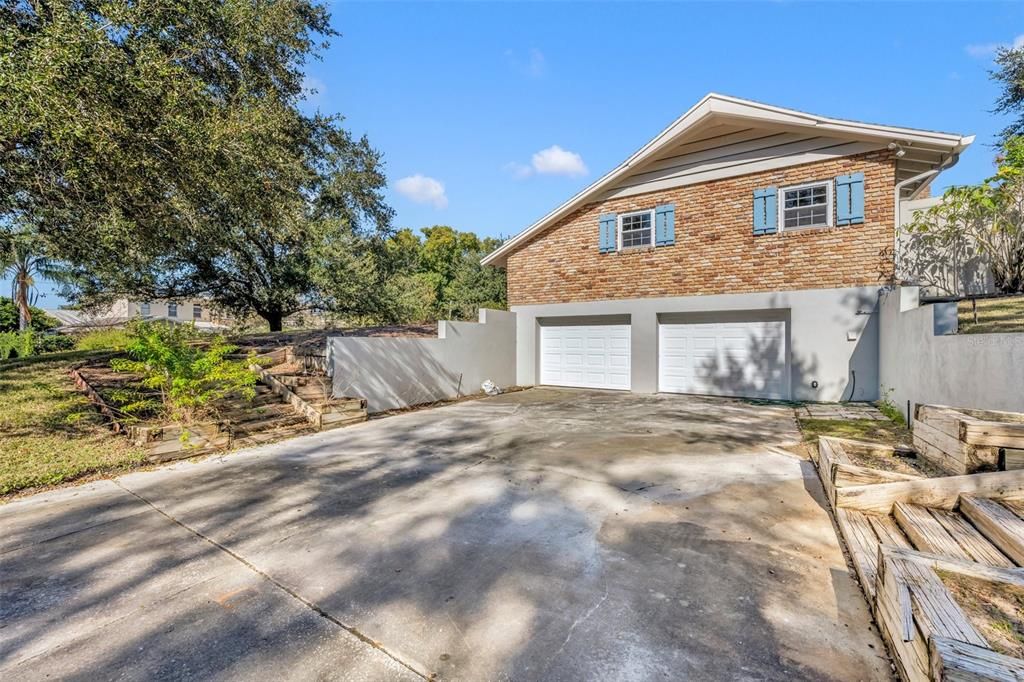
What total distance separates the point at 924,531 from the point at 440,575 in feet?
9.30

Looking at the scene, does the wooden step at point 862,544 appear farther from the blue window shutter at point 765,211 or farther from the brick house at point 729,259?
the blue window shutter at point 765,211

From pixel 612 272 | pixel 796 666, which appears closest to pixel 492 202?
pixel 612 272

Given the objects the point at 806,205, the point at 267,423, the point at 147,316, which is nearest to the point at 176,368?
the point at 267,423

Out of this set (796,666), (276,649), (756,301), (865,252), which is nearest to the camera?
(796,666)

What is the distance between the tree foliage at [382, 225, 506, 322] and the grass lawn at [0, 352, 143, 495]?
867cm

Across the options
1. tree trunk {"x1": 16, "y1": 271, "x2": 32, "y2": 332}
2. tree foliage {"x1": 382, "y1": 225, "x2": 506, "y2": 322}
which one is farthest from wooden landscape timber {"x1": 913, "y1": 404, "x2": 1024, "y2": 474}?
tree trunk {"x1": 16, "y1": 271, "x2": 32, "y2": 332}

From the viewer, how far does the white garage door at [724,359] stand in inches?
394

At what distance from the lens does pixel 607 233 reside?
11664mm

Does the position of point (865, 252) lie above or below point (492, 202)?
below

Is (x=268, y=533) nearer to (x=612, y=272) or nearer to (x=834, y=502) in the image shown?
(x=834, y=502)

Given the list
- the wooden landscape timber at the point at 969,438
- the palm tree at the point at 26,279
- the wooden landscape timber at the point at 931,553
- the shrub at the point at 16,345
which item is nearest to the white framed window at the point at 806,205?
the wooden landscape timber at the point at 969,438

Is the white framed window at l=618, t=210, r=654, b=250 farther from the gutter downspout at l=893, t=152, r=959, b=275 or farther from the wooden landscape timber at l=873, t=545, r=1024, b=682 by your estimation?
the wooden landscape timber at l=873, t=545, r=1024, b=682

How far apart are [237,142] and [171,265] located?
25.0ft

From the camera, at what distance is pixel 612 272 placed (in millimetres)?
11625
